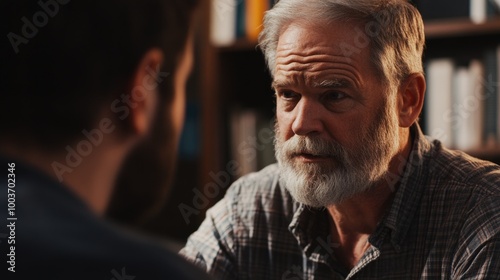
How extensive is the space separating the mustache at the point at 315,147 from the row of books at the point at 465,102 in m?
0.88

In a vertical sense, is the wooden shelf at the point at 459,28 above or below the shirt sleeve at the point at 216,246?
above

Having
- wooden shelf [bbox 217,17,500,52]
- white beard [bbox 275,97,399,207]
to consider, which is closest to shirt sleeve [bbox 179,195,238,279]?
white beard [bbox 275,97,399,207]

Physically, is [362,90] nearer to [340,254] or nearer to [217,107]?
[340,254]

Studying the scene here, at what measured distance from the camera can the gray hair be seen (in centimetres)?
137

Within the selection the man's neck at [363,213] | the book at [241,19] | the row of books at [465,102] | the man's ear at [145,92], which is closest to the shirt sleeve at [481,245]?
the man's neck at [363,213]

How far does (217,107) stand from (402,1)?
1263mm

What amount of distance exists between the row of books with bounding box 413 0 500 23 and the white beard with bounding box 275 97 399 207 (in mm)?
828

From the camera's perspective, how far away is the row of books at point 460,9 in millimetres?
2166

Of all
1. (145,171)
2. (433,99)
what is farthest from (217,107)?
(145,171)

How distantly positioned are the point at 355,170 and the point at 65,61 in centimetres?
87

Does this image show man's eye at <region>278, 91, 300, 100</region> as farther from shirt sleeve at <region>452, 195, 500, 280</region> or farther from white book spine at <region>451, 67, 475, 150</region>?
white book spine at <region>451, 67, 475, 150</region>

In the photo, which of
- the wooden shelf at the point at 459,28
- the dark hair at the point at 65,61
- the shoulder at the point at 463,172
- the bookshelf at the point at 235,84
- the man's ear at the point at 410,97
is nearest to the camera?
the dark hair at the point at 65,61

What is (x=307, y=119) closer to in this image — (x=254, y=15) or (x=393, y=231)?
(x=393, y=231)

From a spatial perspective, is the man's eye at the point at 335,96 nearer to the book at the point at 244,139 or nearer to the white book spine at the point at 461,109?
the white book spine at the point at 461,109
